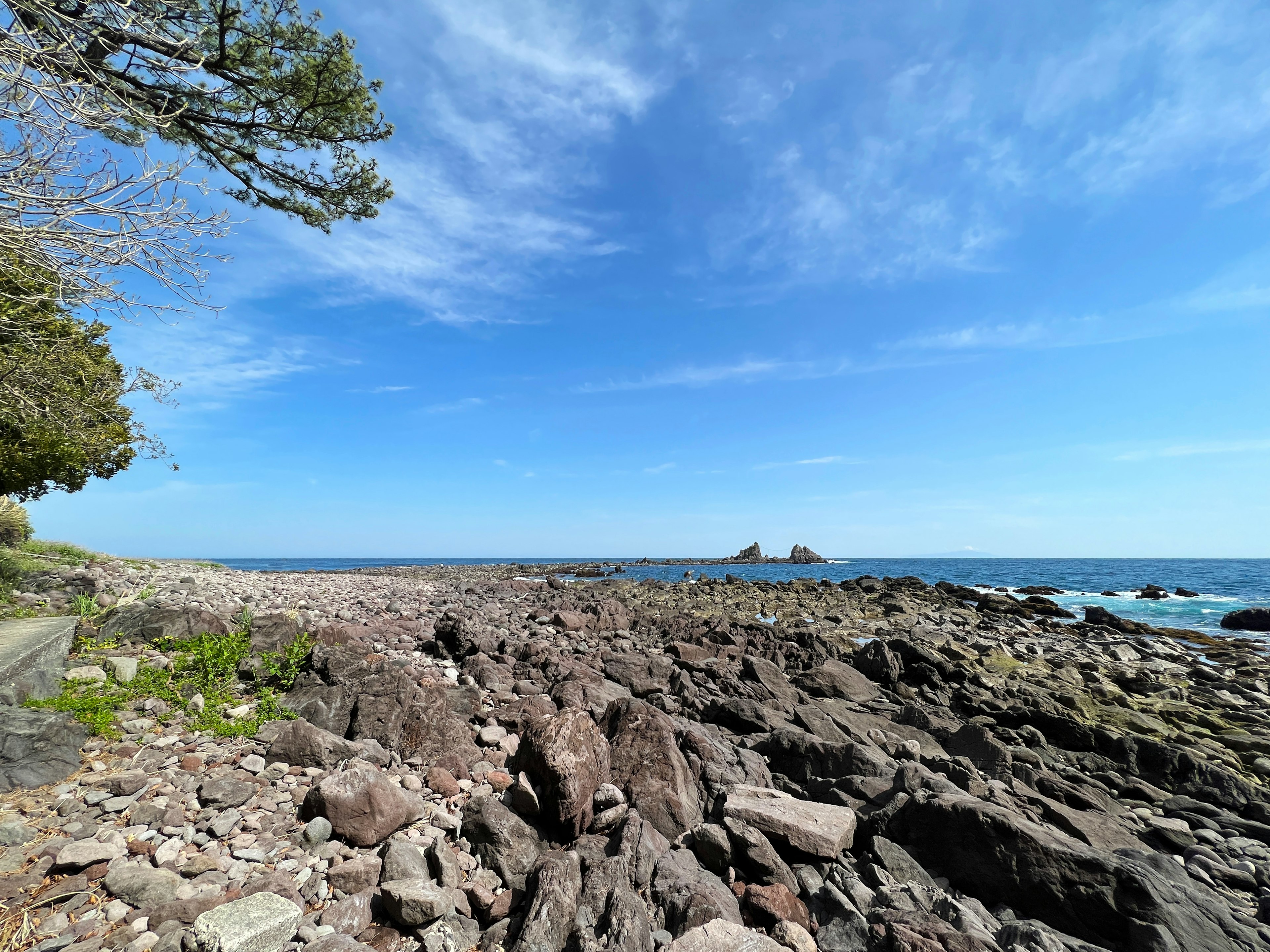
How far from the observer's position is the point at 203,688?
691 cm

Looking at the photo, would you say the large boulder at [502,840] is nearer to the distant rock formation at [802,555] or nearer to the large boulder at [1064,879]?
the large boulder at [1064,879]

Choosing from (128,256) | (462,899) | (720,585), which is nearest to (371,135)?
(128,256)

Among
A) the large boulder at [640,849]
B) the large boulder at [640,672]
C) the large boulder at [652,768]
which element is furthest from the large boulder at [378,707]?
the large boulder at [640,672]

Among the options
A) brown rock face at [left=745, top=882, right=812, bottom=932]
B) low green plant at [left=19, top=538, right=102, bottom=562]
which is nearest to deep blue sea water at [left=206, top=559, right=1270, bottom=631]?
low green plant at [left=19, top=538, right=102, bottom=562]

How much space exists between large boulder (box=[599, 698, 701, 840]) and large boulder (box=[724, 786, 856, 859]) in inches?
18.1

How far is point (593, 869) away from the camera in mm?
4340

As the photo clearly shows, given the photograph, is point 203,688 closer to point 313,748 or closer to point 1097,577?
point 313,748

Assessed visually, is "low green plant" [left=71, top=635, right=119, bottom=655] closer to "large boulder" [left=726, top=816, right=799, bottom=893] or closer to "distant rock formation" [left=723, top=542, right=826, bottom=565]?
"large boulder" [left=726, top=816, right=799, bottom=893]

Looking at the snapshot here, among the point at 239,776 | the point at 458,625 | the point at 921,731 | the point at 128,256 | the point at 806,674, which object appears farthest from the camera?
the point at 806,674

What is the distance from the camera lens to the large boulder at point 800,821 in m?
5.03

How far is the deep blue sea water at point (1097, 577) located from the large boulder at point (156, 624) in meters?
36.9

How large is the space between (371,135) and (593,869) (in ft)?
33.7

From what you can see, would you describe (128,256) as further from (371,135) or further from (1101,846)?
(1101,846)

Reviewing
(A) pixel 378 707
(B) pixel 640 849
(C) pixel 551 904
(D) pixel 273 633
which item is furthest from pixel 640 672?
(C) pixel 551 904
